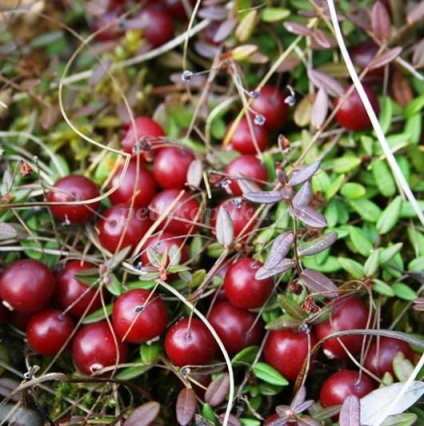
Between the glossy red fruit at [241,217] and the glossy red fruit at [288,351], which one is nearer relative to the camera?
the glossy red fruit at [288,351]

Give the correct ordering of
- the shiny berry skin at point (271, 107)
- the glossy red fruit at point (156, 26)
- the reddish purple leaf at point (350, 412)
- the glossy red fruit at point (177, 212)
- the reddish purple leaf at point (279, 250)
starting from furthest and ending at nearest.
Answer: the glossy red fruit at point (156, 26) → the shiny berry skin at point (271, 107) → the glossy red fruit at point (177, 212) → the reddish purple leaf at point (279, 250) → the reddish purple leaf at point (350, 412)

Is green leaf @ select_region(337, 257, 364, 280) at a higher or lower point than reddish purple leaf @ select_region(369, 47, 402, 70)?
lower

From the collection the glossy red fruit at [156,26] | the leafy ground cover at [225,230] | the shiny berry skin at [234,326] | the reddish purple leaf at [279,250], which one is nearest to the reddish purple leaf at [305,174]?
the leafy ground cover at [225,230]

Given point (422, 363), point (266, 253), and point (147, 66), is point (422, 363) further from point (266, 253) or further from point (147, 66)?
point (147, 66)

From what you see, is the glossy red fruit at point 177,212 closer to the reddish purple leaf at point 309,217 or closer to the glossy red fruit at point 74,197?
the glossy red fruit at point 74,197

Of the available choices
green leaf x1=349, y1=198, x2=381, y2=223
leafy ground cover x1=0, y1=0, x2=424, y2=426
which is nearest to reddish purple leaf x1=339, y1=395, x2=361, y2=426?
leafy ground cover x1=0, y1=0, x2=424, y2=426

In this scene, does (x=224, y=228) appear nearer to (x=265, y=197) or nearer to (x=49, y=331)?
(x=265, y=197)

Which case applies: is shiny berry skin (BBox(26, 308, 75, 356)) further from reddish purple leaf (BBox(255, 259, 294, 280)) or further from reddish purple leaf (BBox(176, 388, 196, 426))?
reddish purple leaf (BBox(255, 259, 294, 280))

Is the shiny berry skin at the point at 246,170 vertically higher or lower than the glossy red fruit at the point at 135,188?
higher

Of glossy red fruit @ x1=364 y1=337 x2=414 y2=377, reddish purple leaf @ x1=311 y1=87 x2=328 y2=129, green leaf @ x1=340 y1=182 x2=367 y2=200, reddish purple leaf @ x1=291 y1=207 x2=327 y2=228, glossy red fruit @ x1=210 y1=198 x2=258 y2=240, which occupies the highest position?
reddish purple leaf @ x1=311 y1=87 x2=328 y2=129
